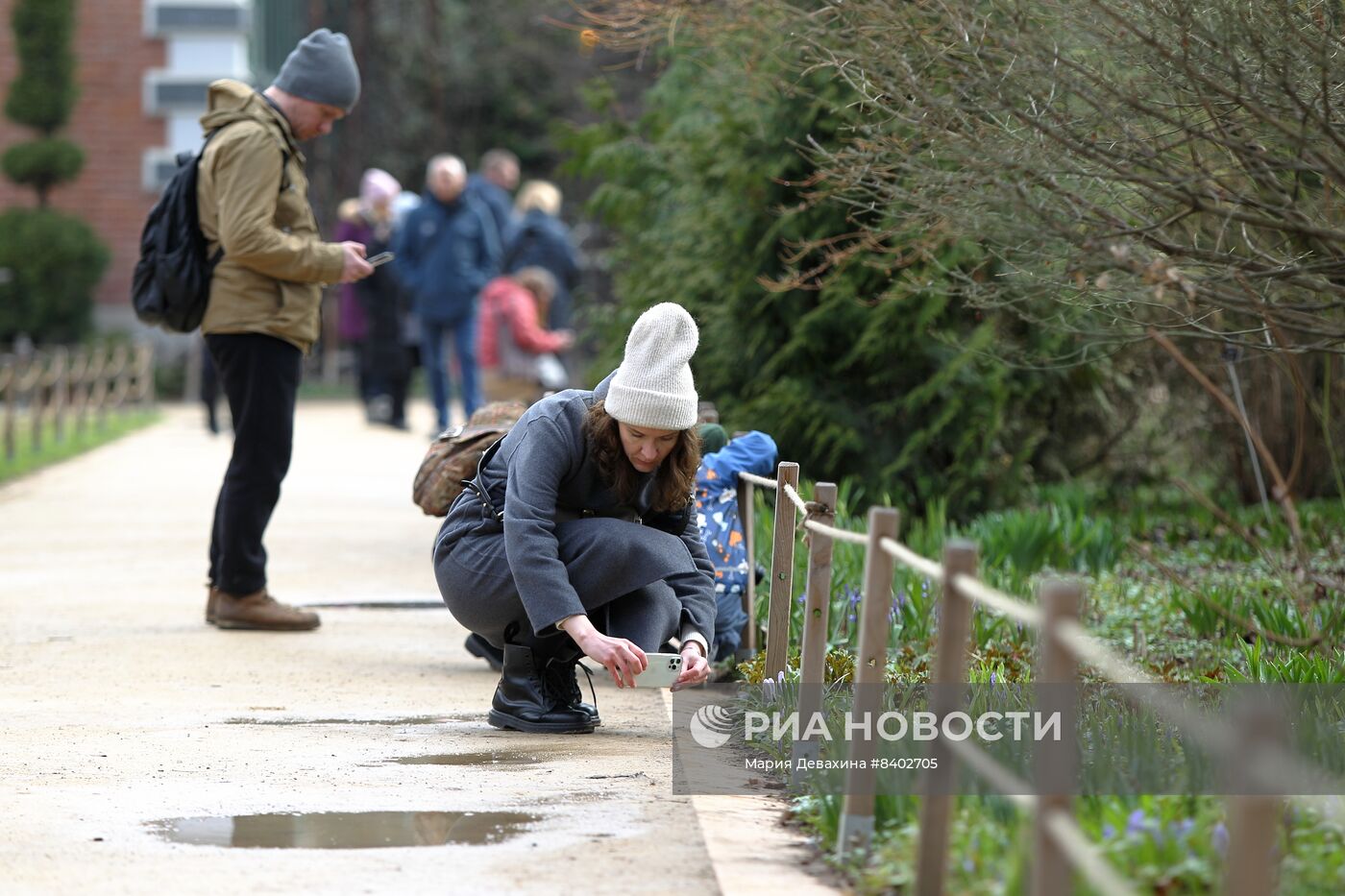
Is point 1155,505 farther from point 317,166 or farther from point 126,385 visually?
point 317,166

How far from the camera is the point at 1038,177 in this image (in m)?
4.83

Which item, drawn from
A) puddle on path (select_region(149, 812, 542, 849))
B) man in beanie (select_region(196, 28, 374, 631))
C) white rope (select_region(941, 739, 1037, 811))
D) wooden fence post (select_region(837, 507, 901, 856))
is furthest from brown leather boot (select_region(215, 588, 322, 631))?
white rope (select_region(941, 739, 1037, 811))

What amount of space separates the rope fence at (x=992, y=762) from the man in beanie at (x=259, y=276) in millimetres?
2598

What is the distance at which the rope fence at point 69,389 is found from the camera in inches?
546

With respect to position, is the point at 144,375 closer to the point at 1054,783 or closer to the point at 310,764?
the point at 310,764

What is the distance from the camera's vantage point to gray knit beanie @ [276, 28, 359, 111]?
261 inches

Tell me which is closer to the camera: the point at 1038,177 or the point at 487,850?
the point at 487,850

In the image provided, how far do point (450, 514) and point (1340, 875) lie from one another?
2.73m

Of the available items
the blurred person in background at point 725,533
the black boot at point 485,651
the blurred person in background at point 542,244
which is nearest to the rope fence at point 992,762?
the blurred person in background at point 725,533

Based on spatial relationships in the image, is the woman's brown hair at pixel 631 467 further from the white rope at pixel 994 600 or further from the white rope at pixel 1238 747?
the white rope at pixel 994 600

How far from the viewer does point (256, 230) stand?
641cm

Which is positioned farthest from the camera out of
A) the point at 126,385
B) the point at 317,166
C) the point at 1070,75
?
the point at 317,166

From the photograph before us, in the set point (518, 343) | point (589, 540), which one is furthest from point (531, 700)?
point (518, 343)

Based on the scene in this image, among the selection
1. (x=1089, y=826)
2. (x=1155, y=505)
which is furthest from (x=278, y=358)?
(x=1155, y=505)
